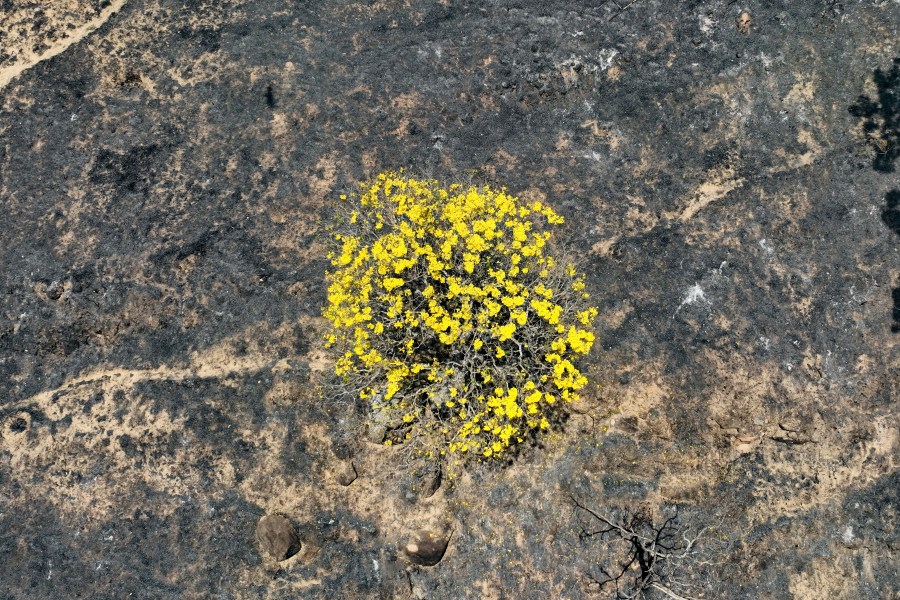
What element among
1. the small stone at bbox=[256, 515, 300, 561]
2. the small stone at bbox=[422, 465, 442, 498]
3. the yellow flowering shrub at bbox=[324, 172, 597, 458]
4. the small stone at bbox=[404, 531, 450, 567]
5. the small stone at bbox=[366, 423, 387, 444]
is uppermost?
the yellow flowering shrub at bbox=[324, 172, 597, 458]

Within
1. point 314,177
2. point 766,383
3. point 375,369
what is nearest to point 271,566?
point 375,369

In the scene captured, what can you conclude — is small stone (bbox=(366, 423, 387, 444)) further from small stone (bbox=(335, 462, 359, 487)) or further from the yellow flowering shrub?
small stone (bbox=(335, 462, 359, 487))

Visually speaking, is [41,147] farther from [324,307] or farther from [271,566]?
[271,566]

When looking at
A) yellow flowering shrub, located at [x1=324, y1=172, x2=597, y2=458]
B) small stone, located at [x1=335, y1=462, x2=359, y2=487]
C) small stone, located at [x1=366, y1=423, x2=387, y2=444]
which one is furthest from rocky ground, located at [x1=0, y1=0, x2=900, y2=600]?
yellow flowering shrub, located at [x1=324, y1=172, x2=597, y2=458]

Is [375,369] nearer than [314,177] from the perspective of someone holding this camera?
Yes

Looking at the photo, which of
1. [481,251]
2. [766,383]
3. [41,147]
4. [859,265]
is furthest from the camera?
[41,147]

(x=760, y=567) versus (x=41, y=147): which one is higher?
(x=41, y=147)

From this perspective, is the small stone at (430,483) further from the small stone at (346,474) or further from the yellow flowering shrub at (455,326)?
the small stone at (346,474)
